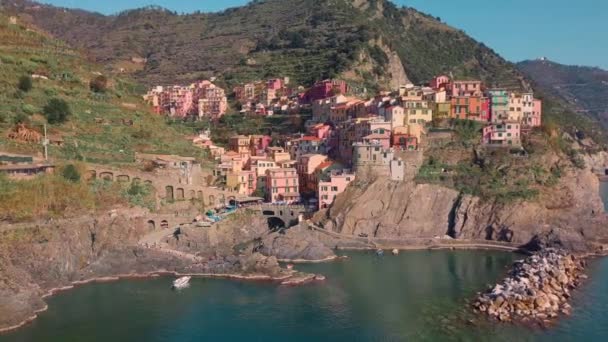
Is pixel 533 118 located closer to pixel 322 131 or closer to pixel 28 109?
pixel 322 131

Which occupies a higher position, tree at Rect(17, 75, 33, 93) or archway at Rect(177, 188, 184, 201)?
tree at Rect(17, 75, 33, 93)

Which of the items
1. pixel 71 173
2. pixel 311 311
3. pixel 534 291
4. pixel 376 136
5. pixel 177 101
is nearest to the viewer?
pixel 311 311

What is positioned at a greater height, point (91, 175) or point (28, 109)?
point (28, 109)

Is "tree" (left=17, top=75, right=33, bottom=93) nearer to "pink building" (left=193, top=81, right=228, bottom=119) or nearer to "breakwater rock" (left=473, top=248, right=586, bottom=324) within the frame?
"pink building" (left=193, top=81, right=228, bottom=119)

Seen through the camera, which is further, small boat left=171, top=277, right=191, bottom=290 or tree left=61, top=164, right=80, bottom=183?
tree left=61, top=164, right=80, bottom=183

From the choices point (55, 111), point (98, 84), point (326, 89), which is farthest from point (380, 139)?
point (98, 84)

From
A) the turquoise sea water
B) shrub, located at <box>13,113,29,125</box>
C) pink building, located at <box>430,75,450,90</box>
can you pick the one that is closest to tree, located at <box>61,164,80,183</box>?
shrub, located at <box>13,113,29,125</box>

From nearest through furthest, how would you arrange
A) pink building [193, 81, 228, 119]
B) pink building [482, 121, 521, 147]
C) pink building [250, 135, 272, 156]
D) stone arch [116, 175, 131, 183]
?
stone arch [116, 175, 131, 183], pink building [482, 121, 521, 147], pink building [250, 135, 272, 156], pink building [193, 81, 228, 119]

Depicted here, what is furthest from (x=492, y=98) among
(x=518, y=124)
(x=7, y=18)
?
(x=7, y=18)
